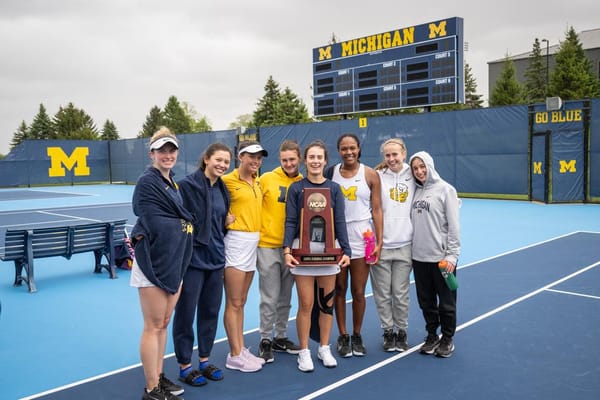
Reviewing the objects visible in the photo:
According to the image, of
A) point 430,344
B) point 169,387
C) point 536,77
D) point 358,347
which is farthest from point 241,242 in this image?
point 536,77

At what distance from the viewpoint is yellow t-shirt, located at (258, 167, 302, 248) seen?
4203 millimetres

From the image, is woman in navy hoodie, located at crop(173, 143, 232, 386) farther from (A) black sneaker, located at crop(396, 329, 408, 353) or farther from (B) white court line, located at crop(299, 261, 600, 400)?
(A) black sneaker, located at crop(396, 329, 408, 353)

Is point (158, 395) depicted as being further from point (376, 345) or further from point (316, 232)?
point (376, 345)

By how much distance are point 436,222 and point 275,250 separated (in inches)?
51.2

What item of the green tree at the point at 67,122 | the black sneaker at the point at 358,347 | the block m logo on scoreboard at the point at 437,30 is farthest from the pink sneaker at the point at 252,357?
Answer: the green tree at the point at 67,122

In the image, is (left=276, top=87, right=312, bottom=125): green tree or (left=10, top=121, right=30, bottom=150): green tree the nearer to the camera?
(left=276, top=87, right=312, bottom=125): green tree

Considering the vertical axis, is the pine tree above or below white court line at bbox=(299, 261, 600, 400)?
above

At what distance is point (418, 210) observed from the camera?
14.4ft

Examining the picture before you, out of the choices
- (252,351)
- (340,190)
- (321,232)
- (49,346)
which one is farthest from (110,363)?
(340,190)

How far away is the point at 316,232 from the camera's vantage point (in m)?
4.00

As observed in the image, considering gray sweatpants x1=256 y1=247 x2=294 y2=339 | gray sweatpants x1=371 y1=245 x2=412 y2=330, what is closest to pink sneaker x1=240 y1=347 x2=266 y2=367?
gray sweatpants x1=256 y1=247 x2=294 y2=339

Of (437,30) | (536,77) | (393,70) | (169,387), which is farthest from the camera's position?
(536,77)

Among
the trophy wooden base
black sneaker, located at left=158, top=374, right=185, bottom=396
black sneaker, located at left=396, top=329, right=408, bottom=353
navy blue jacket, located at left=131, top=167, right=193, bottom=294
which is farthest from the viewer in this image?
black sneaker, located at left=396, top=329, right=408, bottom=353

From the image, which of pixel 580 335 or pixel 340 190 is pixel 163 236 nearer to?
pixel 340 190
